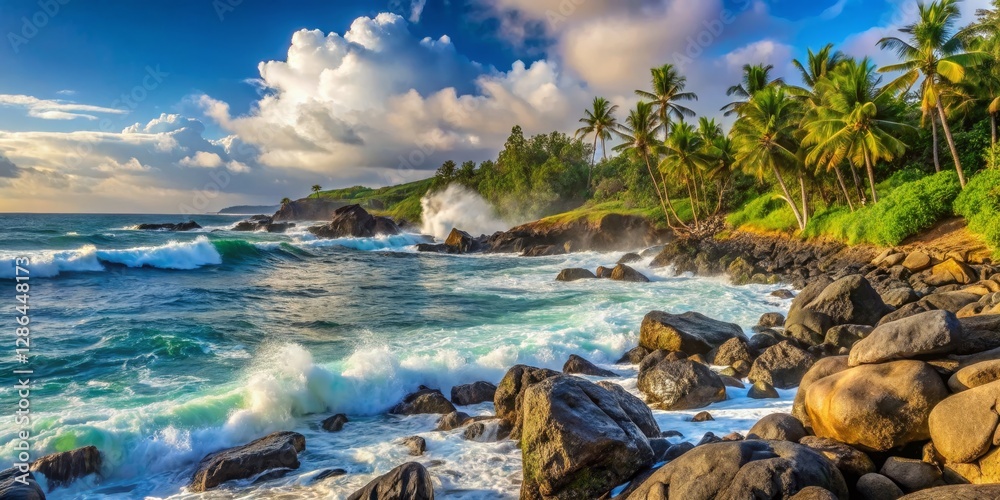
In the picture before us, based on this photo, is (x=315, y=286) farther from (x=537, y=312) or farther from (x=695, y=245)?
(x=695, y=245)

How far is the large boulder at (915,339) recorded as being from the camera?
6.64m

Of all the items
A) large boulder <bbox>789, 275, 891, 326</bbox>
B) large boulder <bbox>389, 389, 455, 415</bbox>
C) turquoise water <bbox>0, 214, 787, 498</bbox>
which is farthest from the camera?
large boulder <bbox>789, 275, 891, 326</bbox>

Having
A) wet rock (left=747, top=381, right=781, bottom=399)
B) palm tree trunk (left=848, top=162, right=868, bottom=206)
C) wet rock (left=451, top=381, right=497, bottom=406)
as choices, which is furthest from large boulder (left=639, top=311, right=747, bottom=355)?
palm tree trunk (left=848, top=162, right=868, bottom=206)

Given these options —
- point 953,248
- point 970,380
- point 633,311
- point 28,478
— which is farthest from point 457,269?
point 970,380

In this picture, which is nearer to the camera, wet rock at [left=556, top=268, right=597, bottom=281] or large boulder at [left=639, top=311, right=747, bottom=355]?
large boulder at [left=639, top=311, right=747, bottom=355]

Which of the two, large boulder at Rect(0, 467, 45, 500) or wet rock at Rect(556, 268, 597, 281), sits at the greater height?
wet rock at Rect(556, 268, 597, 281)

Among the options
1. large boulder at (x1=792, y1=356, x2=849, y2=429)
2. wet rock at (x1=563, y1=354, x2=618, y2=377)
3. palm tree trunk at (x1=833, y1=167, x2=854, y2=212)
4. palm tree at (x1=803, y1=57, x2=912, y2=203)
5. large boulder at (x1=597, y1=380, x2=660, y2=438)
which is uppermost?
palm tree at (x1=803, y1=57, x2=912, y2=203)

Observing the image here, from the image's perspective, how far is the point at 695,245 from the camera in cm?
3612

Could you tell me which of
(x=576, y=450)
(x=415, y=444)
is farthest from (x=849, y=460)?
(x=415, y=444)

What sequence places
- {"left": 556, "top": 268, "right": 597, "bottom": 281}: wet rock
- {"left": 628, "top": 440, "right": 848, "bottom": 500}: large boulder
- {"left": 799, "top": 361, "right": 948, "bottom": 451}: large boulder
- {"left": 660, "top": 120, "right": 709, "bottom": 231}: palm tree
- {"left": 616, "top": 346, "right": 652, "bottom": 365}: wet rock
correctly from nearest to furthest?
{"left": 628, "top": 440, "right": 848, "bottom": 500}: large boulder
{"left": 799, "top": 361, "right": 948, "bottom": 451}: large boulder
{"left": 616, "top": 346, "right": 652, "bottom": 365}: wet rock
{"left": 556, "top": 268, "right": 597, "bottom": 281}: wet rock
{"left": 660, "top": 120, "right": 709, "bottom": 231}: palm tree

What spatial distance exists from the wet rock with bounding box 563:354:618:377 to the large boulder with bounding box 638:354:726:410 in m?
1.73

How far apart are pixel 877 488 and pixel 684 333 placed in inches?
332

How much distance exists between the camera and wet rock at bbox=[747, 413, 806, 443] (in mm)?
7141

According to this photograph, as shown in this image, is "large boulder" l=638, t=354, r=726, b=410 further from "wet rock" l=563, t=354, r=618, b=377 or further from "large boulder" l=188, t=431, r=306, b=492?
"large boulder" l=188, t=431, r=306, b=492
